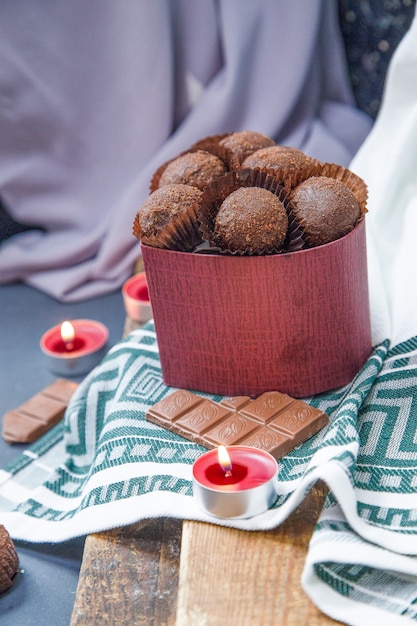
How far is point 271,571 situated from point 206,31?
1.40 m

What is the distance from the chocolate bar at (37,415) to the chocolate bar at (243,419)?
1.17 feet

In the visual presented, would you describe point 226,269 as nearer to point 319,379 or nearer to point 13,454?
point 319,379

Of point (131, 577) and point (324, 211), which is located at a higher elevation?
point (324, 211)

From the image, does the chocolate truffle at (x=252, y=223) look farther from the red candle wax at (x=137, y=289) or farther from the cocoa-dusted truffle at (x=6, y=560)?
the red candle wax at (x=137, y=289)

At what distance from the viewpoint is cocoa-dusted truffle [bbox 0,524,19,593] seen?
1.01 metres

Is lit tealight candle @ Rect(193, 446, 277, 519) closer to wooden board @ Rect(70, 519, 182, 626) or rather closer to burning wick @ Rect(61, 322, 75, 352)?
wooden board @ Rect(70, 519, 182, 626)

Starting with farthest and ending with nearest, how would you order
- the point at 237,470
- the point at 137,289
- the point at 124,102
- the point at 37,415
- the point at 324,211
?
the point at 124,102, the point at 137,289, the point at 37,415, the point at 324,211, the point at 237,470

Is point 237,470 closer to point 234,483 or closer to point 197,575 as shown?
point 234,483

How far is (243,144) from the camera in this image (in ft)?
4.02

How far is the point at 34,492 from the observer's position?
1.16m

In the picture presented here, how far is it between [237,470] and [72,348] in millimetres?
724

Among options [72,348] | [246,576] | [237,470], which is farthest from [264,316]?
[72,348]

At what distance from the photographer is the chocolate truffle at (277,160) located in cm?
113

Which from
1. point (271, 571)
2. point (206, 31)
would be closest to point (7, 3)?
point (206, 31)
